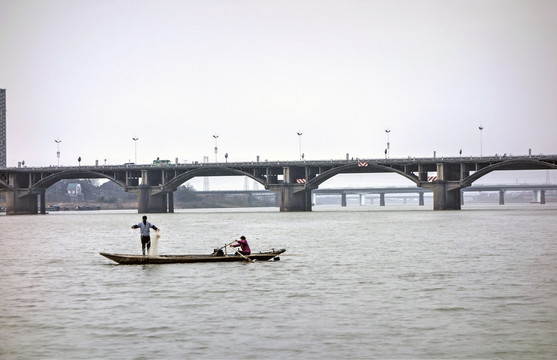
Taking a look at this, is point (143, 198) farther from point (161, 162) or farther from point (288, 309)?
point (288, 309)

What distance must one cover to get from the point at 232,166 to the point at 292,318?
498 ft

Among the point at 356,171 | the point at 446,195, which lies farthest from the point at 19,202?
the point at 446,195

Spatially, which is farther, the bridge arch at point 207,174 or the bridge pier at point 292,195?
the bridge arch at point 207,174

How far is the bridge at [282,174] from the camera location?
161875mm

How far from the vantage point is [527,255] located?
48.3 meters

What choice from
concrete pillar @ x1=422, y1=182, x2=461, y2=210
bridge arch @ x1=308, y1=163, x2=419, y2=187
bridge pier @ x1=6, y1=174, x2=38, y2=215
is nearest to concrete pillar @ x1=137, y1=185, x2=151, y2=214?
bridge pier @ x1=6, y1=174, x2=38, y2=215

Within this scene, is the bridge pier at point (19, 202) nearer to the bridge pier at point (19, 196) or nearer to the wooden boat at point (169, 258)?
the bridge pier at point (19, 196)

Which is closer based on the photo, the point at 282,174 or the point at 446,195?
the point at 446,195

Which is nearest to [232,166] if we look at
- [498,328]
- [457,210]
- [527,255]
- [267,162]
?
[267,162]

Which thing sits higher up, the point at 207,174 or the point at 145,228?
the point at 207,174

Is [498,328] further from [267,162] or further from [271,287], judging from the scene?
[267,162]

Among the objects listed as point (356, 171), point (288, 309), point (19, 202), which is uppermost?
point (356, 171)

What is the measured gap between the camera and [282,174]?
177 metres

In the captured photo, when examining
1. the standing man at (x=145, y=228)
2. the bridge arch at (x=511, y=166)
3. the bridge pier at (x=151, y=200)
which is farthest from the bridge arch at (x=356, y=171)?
the standing man at (x=145, y=228)
